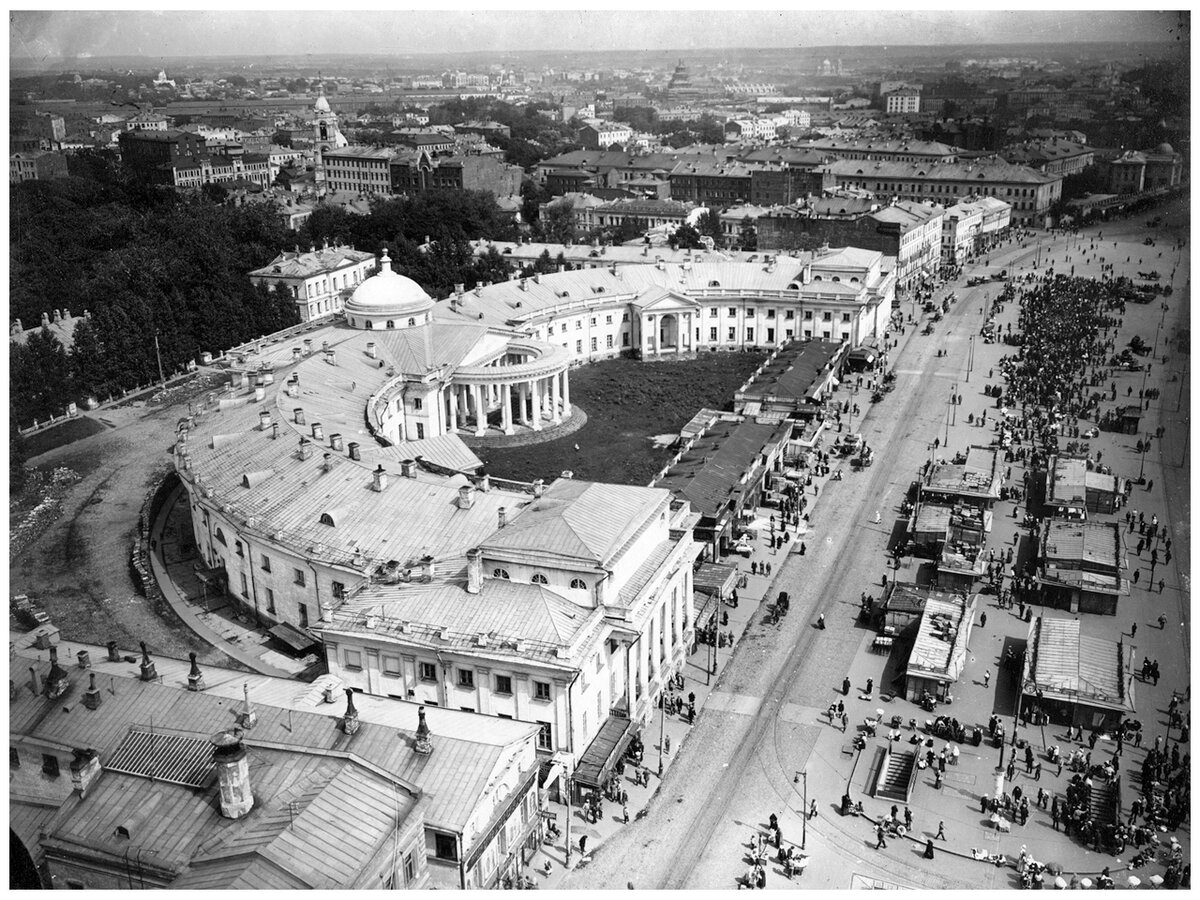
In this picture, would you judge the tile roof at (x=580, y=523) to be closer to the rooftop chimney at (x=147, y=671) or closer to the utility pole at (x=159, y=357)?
the rooftop chimney at (x=147, y=671)

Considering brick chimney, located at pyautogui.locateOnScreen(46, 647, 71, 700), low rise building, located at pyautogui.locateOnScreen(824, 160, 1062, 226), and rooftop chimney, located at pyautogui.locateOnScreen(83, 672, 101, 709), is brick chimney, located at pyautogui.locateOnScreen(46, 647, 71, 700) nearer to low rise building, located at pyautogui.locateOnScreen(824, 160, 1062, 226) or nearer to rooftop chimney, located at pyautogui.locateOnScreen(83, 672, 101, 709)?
rooftop chimney, located at pyautogui.locateOnScreen(83, 672, 101, 709)

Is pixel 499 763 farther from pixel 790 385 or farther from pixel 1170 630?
pixel 790 385

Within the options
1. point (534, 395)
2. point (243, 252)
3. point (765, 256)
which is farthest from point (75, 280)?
point (765, 256)

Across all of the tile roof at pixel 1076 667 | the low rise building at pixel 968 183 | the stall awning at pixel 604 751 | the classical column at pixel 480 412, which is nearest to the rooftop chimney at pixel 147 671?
the stall awning at pixel 604 751

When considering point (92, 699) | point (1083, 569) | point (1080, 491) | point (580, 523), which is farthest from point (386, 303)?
point (92, 699)

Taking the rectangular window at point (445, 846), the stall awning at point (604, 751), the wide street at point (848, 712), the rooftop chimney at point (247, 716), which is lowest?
the wide street at point (848, 712)

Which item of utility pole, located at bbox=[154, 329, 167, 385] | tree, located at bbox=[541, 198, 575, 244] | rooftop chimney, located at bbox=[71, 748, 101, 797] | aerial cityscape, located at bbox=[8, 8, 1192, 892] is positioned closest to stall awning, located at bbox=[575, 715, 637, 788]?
aerial cityscape, located at bbox=[8, 8, 1192, 892]
